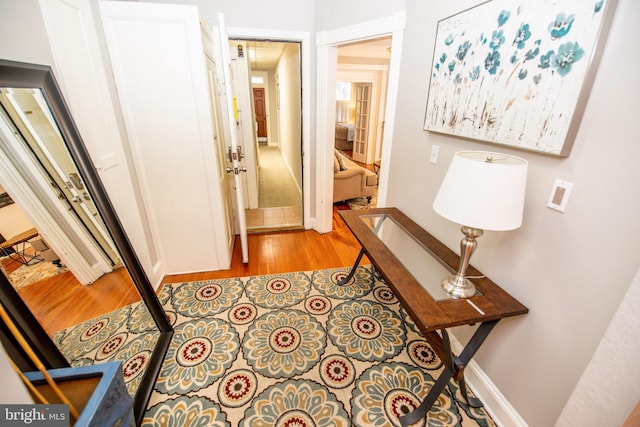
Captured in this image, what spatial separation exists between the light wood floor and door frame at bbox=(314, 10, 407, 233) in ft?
1.14

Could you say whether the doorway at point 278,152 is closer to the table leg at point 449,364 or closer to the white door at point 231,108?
the white door at point 231,108

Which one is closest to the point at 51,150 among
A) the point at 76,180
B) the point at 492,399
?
the point at 76,180

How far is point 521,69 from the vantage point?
→ 1083 mm

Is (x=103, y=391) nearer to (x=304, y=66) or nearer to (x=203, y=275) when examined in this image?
(x=203, y=275)

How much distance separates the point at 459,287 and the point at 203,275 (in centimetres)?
210

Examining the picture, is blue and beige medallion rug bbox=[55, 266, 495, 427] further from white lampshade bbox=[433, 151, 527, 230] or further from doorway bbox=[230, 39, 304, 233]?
doorway bbox=[230, 39, 304, 233]

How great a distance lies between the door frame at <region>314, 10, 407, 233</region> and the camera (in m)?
1.98

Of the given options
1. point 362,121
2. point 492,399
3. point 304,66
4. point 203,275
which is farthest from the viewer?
point 362,121

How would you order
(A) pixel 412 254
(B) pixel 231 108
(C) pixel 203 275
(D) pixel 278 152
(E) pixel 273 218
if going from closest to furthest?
1. (A) pixel 412 254
2. (B) pixel 231 108
3. (C) pixel 203 275
4. (E) pixel 273 218
5. (D) pixel 278 152

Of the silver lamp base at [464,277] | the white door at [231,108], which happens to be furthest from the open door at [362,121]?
the silver lamp base at [464,277]

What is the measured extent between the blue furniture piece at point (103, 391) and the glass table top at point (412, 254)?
1.26 meters

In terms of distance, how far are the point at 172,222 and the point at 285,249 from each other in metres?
1.13

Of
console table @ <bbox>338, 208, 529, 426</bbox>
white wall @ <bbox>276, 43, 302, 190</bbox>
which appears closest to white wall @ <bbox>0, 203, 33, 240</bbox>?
console table @ <bbox>338, 208, 529, 426</bbox>

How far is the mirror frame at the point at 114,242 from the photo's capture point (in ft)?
3.04
